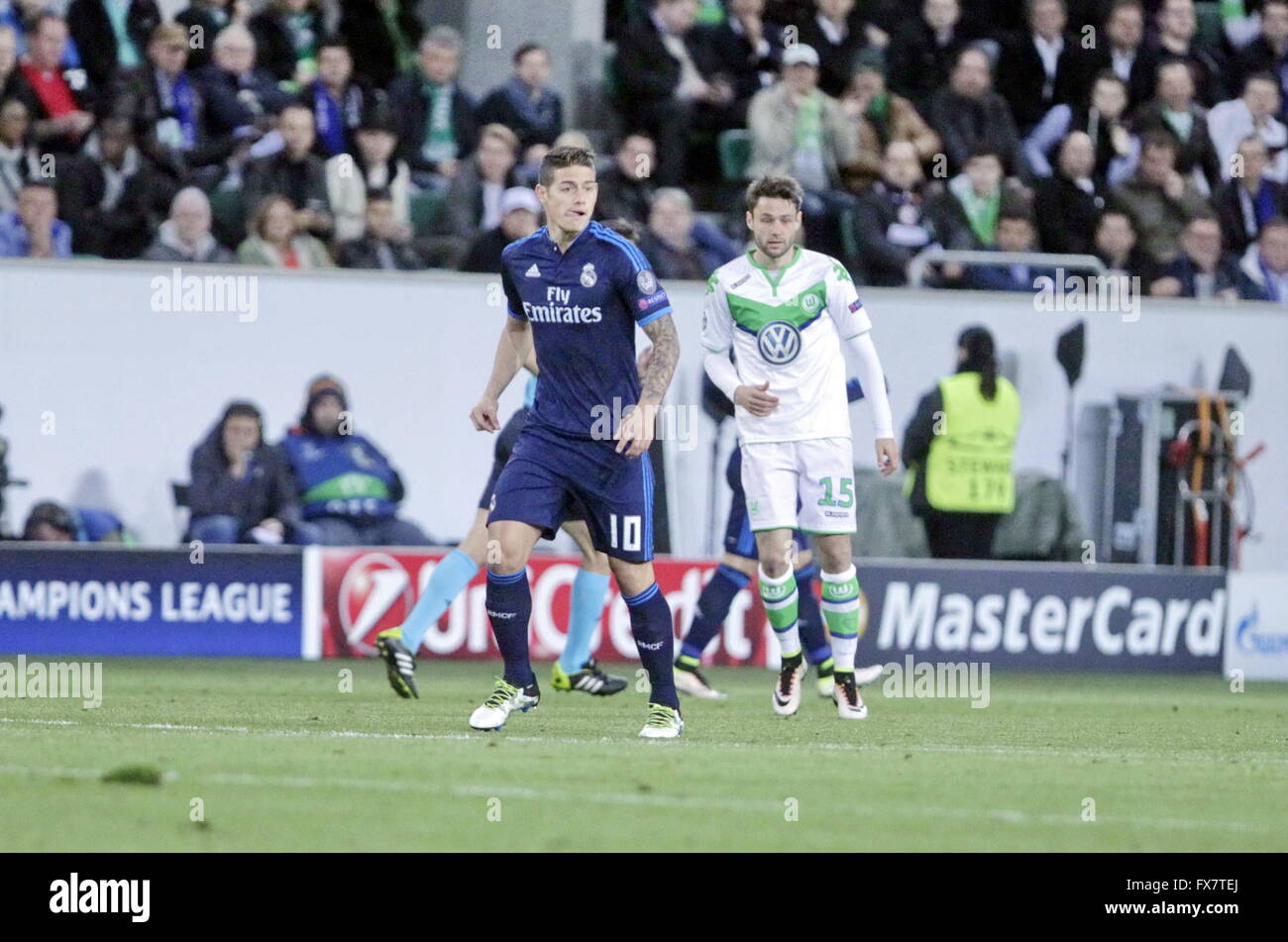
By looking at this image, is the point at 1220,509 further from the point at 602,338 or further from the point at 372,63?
the point at 602,338

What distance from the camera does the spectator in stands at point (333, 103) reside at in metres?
15.6

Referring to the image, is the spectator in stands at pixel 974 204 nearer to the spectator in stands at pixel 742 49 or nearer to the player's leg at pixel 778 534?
the spectator in stands at pixel 742 49

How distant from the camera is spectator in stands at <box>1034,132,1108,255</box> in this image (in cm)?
1731

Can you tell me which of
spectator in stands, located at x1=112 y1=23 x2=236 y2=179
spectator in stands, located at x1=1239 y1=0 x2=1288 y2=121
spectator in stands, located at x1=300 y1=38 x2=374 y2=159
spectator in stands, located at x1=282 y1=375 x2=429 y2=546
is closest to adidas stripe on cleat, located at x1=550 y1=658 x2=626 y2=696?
spectator in stands, located at x1=282 y1=375 x2=429 y2=546

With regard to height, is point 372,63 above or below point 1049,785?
above

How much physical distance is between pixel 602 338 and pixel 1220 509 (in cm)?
893

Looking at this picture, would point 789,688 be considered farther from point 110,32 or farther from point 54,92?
point 110,32

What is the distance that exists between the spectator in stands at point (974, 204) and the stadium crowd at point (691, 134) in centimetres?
2

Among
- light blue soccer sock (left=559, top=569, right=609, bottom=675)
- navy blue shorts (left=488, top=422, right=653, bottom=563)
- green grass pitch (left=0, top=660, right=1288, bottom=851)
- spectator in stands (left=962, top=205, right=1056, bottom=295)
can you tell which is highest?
spectator in stands (left=962, top=205, right=1056, bottom=295)

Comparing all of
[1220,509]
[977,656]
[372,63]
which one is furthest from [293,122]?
[1220,509]

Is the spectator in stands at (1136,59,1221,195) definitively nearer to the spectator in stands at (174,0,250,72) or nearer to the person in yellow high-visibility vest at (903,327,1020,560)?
the person in yellow high-visibility vest at (903,327,1020,560)

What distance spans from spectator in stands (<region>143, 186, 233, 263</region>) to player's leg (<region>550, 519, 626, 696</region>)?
464 centimetres

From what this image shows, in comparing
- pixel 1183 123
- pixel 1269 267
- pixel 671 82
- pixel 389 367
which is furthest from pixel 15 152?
pixel 1269 267
